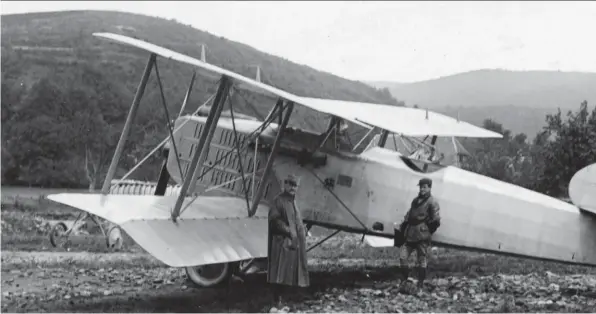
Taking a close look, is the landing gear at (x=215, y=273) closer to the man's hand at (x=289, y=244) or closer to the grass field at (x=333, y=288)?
the grass field at (x=333, y=288)

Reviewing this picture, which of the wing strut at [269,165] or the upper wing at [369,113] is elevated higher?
the upper wing at [369,113]

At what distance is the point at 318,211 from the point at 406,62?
241 inches

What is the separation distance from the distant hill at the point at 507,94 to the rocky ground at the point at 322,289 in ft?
9.22

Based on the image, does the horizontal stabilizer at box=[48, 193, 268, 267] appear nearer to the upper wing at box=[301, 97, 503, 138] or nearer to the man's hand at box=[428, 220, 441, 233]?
the upper wing at box=[301, 97, 503, 138]

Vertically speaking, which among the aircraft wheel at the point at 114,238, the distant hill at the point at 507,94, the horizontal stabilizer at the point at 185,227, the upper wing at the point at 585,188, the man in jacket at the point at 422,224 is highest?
the distant hill at the point at 507,94

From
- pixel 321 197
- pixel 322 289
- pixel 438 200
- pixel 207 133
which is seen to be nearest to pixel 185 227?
pixel 207 133

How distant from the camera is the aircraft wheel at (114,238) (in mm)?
17562

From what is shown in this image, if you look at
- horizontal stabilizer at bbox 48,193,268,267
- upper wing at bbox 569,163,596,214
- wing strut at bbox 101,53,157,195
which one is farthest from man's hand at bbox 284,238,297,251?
upper wing at bbox 569,163,596,214

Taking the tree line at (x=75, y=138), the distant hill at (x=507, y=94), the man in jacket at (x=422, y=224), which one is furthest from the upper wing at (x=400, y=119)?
the tree line at (x=75, y=138)

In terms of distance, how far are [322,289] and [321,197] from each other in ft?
4.62

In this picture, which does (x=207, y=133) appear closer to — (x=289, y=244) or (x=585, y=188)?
(x=289, y=244)

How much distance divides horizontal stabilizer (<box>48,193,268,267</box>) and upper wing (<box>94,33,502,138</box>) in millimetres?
1914

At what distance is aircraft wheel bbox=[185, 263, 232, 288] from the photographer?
9594 mm

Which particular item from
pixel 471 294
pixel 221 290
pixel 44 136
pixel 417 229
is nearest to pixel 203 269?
pixel 221 290
